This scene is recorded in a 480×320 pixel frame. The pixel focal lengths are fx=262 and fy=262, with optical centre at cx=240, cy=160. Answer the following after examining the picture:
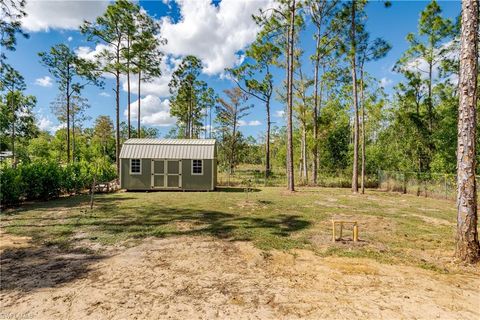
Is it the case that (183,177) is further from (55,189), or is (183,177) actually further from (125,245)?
(125,245)

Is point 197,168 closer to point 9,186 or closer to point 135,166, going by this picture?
point 135,166

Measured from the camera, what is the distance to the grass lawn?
604 cm

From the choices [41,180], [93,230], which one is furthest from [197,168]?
[93,230]

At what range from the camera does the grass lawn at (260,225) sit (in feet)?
19.8

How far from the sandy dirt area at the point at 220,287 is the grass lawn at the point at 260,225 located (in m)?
0.64

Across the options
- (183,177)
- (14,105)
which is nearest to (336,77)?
(183,177)

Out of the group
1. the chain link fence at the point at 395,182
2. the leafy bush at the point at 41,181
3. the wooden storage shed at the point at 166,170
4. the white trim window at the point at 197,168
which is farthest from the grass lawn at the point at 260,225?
the white trim window at the point at 197,168

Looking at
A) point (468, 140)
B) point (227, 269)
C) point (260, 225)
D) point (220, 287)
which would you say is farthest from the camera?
point (260, 225)

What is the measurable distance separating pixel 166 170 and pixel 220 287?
13.5 meters

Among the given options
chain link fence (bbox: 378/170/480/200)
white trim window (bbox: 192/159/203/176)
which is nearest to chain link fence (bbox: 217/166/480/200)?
chain link fence (bbox: 378/170/480/200)

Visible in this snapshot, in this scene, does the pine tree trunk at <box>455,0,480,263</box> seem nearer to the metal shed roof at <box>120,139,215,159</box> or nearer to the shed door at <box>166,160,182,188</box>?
the metal shed roof at <box>120,139,215,159</box>

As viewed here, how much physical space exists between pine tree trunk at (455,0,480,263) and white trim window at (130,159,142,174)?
15.7 metres

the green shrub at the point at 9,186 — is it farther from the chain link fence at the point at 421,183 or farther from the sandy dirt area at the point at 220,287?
the chain link fence at the point at 421,183

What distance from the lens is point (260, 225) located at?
8.03 metres
